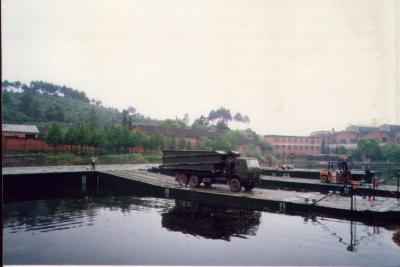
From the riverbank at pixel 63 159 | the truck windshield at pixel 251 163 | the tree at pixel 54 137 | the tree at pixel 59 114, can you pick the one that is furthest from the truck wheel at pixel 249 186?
the tree at pixel 59 114

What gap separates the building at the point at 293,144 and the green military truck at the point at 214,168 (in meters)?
50.3

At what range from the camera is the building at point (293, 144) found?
6800 cm

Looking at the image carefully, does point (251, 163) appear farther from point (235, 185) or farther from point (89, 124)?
point (89, 124)

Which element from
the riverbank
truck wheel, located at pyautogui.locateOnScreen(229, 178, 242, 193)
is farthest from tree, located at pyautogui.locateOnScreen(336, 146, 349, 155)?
truck wheel, located at pyautogui.locateOnScreen(229, 178, 242, 193)

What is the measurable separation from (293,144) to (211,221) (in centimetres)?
5918

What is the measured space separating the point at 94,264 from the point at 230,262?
3.84 m

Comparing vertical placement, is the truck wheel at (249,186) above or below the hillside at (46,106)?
below

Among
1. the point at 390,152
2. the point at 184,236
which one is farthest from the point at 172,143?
the point at 184,236

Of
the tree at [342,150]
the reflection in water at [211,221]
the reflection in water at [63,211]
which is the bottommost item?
the reflection in water at [63,211]

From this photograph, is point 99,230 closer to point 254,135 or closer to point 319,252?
point 319,252

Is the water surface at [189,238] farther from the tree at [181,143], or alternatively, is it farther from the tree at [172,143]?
the tree at [181,143]

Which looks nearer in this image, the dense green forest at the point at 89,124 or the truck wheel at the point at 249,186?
the truck wheel at the point at 249,186

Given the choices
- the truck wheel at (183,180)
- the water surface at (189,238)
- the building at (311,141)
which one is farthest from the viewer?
the building at (311,141)

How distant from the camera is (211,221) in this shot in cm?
1296
